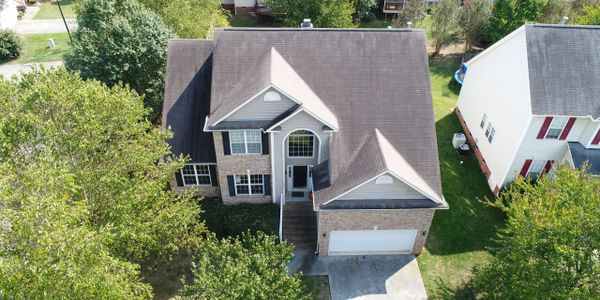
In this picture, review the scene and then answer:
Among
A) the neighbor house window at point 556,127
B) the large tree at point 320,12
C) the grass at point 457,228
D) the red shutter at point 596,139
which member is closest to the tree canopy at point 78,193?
the grass at point 457,228

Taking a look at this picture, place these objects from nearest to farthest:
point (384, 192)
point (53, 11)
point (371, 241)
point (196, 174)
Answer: point (384, 192)
point (371, 241)
point (196, 174)
point (53, 11)

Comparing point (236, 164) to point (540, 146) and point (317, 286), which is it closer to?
point (317, 286)

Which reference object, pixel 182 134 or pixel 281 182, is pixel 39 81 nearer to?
pixel 182 134

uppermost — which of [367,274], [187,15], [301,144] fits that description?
[187,15]

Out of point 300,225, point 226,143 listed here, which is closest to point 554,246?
point 300,225

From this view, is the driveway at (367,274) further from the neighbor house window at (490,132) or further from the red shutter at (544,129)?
the neighbor house window at (490,132)

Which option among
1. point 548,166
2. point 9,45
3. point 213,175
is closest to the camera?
point 213,175
